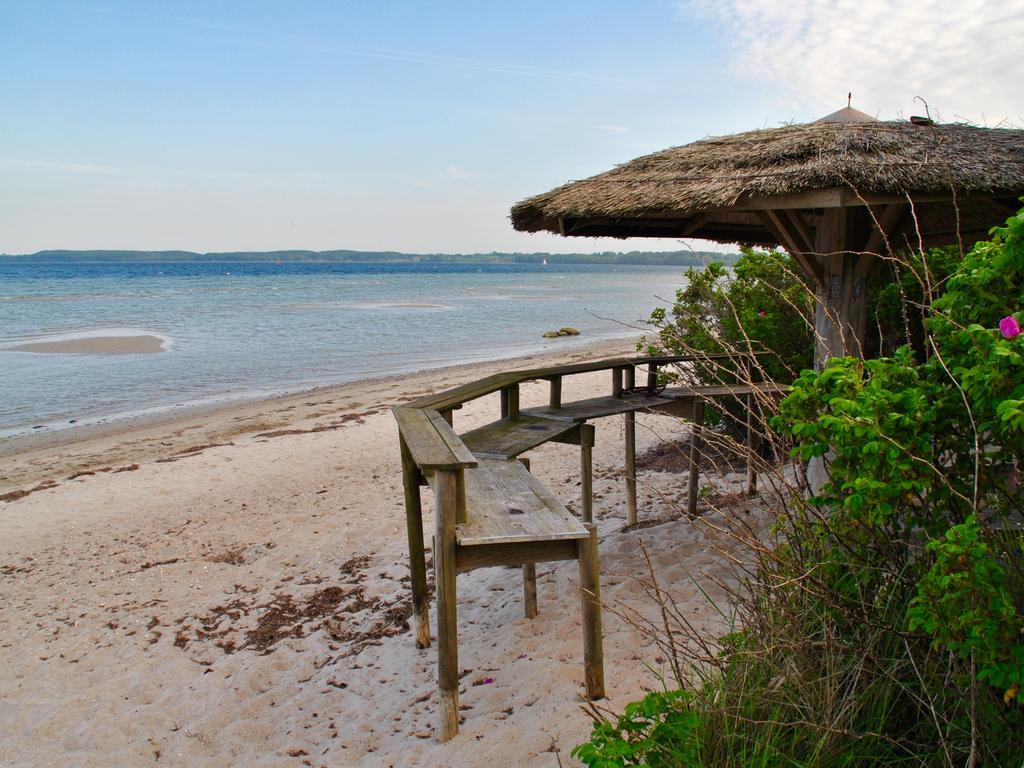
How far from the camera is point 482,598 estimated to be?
515 cm

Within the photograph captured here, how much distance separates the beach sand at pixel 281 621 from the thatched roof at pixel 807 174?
1.94m

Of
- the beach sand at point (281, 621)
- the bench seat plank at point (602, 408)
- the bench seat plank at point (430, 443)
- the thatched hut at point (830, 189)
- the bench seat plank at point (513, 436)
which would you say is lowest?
the beach sand at point (281, 621)

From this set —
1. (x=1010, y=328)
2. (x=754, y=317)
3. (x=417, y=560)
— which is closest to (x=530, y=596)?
(x=417, y=560)

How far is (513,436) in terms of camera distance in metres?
5.52

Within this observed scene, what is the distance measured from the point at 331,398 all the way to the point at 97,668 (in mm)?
10247

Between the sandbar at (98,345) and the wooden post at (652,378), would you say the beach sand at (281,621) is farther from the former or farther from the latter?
the sandbar at (98,345)

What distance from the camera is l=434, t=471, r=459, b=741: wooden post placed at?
3.29m

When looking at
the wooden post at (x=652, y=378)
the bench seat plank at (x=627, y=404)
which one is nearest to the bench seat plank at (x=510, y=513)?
the bench seat plank at (x=627, y=404)

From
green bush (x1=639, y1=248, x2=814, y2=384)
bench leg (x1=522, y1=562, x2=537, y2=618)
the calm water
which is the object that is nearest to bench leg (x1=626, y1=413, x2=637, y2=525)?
green bush (x1=639, y1=248, x2=814, y2=384)

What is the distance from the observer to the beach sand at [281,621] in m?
3.70

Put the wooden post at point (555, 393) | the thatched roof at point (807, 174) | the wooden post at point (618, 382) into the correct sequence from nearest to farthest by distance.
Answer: the thatched roof at point (807, 174) < the wooden post at point (555, 393) < the wooden post at point (618, 382)

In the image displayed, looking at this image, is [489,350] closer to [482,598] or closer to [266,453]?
[266,453]

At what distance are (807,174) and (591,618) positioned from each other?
8.98ft

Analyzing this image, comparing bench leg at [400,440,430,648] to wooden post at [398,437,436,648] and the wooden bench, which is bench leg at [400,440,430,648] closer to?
wooden post at [398,437,436,648]
